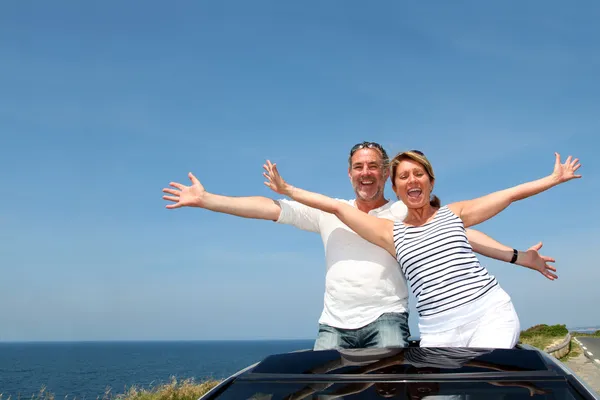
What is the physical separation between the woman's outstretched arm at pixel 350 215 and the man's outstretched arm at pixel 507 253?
71 centimetres

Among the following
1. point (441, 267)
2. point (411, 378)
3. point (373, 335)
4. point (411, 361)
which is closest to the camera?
point (411, 378)

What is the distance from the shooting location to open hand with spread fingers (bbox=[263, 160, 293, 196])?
431 centimetres

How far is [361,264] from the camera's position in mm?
4352

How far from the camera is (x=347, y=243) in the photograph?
4492 millimetres

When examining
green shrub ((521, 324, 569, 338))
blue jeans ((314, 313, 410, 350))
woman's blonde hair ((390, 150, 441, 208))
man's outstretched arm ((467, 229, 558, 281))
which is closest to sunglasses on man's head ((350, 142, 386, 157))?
woman's blonde hair ((390, 150, 441, 208))

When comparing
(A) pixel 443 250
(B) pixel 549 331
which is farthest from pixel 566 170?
(B) pixel 549 331

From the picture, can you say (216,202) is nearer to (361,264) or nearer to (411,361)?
(361,264)

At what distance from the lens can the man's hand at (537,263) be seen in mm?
4418

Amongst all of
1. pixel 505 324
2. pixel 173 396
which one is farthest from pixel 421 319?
pixel 173 396

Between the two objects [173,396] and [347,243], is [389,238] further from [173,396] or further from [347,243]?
[173,396]

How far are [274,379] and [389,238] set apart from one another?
196cm

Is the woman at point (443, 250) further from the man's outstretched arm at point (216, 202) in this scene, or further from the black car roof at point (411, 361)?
the black car roof at point (411, 361)

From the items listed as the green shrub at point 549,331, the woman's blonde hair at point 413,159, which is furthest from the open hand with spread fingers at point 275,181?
the green shrub at point 549,331

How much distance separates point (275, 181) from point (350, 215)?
2.22 ft
